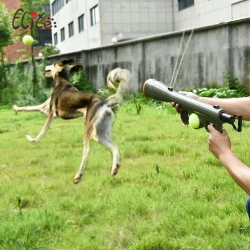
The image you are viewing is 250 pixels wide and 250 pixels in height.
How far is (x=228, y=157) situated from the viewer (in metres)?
2.11

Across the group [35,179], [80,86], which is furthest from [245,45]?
[35,179]

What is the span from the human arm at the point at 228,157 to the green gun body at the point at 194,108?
3 cm

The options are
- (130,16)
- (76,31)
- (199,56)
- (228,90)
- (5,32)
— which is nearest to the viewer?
(5,32)

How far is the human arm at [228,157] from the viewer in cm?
207

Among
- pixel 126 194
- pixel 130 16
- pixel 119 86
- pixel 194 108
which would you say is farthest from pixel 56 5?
pixel 194 108

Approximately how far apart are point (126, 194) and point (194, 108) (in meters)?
2.00

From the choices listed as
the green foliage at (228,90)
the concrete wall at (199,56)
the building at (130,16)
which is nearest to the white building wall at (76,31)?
the building at (130,16)

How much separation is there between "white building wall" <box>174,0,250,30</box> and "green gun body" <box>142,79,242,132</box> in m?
11.5

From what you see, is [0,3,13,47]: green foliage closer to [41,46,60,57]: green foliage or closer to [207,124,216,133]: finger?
[41,46,60,57]: green foliage

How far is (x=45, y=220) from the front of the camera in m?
3.58

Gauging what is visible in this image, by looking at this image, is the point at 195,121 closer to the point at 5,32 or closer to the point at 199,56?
the point at 5,32

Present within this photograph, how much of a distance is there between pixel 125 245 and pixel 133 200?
61 centimetres

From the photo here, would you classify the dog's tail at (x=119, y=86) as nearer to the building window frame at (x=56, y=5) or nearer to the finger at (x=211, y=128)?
the finger at (x=211, y=128)

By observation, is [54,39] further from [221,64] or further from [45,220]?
[45,220]
